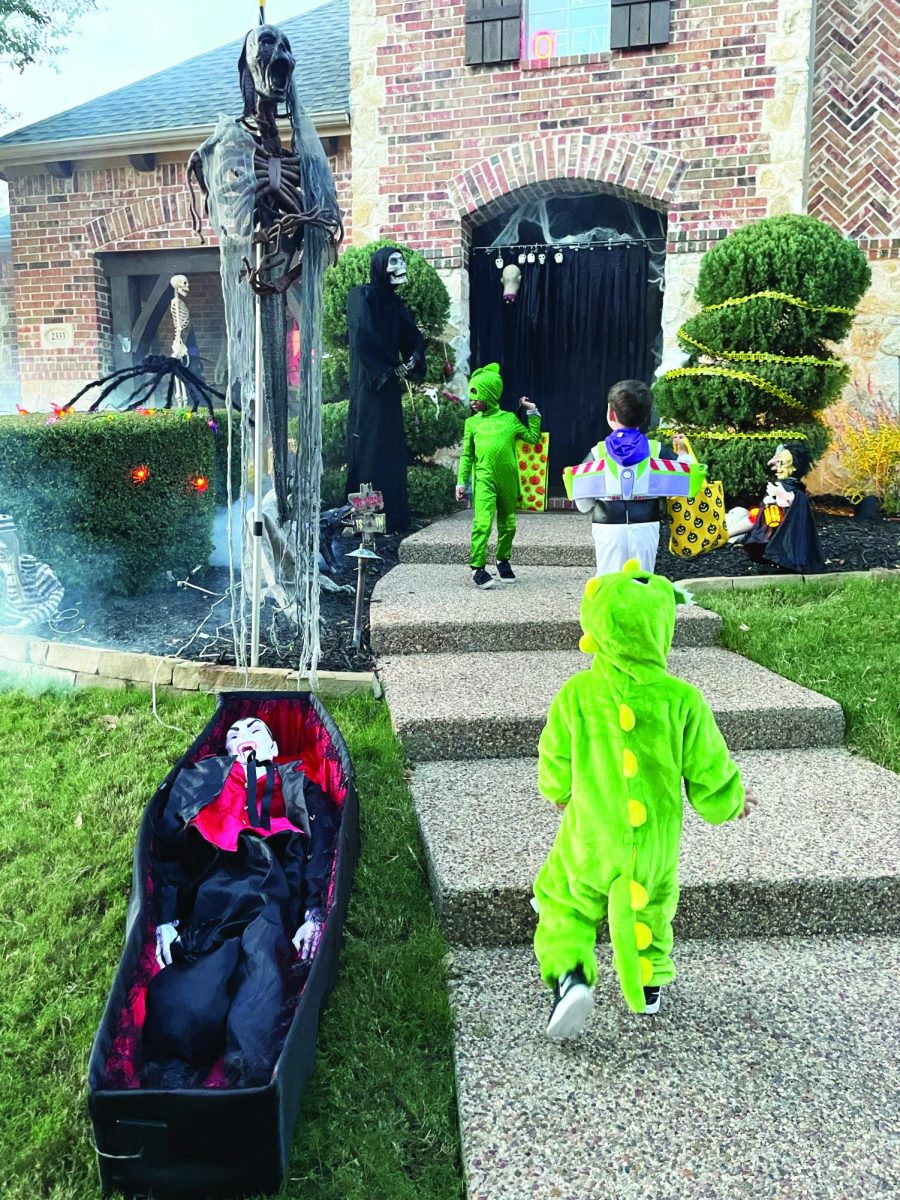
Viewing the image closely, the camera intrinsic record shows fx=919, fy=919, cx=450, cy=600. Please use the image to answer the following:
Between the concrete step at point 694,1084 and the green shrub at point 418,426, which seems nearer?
the concrete step at point 694,1084

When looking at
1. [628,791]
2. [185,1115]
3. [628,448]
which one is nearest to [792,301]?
[628,448]

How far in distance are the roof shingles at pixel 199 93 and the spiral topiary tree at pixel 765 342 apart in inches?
186

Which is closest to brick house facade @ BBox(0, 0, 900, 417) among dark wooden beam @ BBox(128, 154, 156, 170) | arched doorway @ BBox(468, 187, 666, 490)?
arched doorway @ BBox(468, 187, 666, 490)

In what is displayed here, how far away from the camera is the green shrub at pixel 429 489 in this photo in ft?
27.0

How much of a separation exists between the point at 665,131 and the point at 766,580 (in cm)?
472

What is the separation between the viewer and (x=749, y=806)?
2328mm

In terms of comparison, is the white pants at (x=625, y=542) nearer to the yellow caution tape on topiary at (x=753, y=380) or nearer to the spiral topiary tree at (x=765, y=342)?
the spiral topiary tree at (x=765, y=342)

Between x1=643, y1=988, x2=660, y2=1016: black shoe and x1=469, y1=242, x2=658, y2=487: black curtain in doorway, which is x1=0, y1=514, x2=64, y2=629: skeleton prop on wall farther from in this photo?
x1=469, y1=242, x2=658, y2=487: black curtain in doorway

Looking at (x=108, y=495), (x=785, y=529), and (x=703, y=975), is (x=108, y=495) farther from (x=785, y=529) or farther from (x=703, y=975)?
(x=703, y=975)

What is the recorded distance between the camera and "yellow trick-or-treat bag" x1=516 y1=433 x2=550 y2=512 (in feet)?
30.6

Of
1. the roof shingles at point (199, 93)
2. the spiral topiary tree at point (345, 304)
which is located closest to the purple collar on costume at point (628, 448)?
the spiral topiary tree at point (345, 304)

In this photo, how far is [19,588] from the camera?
5145 mm

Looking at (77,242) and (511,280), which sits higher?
(77,242)

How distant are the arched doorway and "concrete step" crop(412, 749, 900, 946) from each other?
650cm
